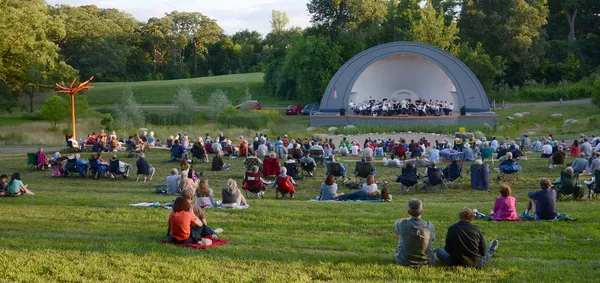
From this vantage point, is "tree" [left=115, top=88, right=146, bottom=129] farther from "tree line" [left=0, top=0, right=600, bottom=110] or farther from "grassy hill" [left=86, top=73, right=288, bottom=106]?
"grassy hill" [left=86, top=73, right=288, bottom=106]

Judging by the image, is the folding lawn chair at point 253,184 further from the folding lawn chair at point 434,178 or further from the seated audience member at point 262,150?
Result: the seated audience member at point 262,150

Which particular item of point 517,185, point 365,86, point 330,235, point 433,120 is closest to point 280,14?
point 365,86

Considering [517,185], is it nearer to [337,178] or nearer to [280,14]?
[337,178]

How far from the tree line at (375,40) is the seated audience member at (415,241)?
26.0 m

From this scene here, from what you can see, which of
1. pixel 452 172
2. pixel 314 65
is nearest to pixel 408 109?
pixel 314 65

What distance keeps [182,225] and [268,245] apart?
112 centimetres

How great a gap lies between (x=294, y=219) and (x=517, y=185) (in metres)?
7.95

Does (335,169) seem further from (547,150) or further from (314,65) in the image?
(314,65)

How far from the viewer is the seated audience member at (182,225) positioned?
307 inches

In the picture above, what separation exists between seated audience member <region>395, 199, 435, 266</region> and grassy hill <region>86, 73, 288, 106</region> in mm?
42570

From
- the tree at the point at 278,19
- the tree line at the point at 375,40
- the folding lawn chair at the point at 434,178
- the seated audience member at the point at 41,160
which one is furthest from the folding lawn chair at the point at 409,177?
the tree at the point at 278,19

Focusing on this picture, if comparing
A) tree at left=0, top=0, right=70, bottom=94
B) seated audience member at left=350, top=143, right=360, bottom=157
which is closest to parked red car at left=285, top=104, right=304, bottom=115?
tree at left=0, top=0, right=70, bottom=94

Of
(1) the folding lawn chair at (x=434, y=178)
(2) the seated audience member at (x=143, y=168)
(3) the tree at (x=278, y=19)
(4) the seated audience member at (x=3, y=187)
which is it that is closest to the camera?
(4) the seated audience member at (x=3, y=187)

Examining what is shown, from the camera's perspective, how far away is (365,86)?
40.7 metres
